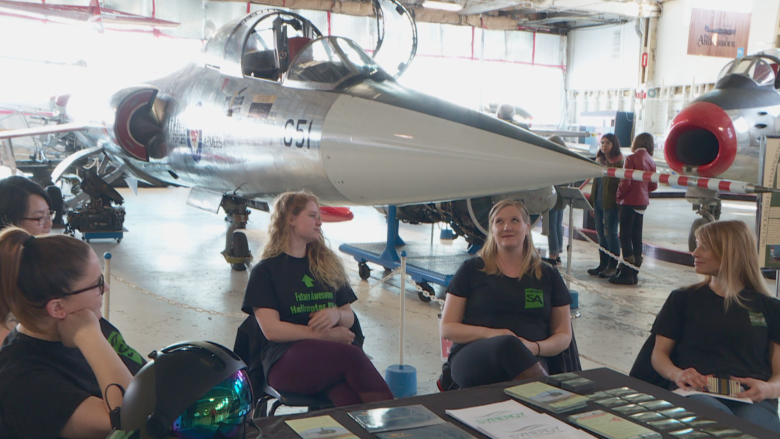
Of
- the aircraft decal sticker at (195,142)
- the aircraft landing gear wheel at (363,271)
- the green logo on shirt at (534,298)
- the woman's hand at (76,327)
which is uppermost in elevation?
the aircraft decal sticker at (195,142)

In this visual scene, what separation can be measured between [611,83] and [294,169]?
69.2 ft

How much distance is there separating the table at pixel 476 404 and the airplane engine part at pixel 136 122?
4.51 metres

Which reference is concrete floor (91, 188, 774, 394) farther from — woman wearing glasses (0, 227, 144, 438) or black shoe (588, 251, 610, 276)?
woman wearing glasses (0, 227, 144, 438)

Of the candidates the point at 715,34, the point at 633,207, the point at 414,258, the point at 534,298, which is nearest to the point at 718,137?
the point at 633,207

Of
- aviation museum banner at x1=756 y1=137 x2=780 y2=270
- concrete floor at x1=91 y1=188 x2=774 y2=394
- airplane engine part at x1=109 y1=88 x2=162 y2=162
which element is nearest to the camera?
aviation museum banner at x1=756 y1=137 x2=780 y2=270

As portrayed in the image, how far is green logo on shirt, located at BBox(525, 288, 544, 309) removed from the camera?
9.82 ft

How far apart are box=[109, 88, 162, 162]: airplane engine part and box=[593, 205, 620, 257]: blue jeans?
4.55 metres

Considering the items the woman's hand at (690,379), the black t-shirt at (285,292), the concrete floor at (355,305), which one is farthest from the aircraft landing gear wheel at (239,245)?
the woman's hand at (690,379)

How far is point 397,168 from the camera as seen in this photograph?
3736 millimetres

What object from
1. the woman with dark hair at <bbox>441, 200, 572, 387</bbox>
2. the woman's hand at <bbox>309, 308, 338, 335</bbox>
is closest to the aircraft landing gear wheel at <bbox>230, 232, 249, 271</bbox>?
the woman's hand at <bbox>309, 308, 338, 335</bbox>

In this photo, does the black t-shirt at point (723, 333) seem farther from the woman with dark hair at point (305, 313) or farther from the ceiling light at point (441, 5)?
the ceiling light at point (441, 5)

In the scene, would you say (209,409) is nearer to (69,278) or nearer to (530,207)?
(69,278)

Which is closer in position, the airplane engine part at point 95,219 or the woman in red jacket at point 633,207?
the woman in red jacket at point 633,207

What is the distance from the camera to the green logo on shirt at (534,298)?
299 centimetres
